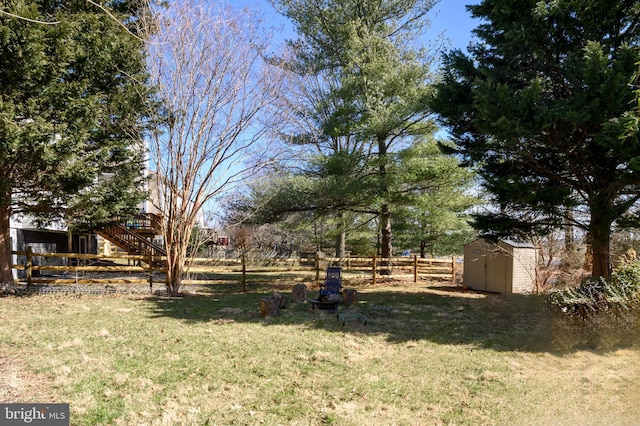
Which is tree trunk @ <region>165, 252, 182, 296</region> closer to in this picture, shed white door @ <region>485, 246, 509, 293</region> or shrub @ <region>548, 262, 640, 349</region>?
shrub @ <region>548, 262, 640, 349</region>

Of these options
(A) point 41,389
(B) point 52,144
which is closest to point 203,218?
(B) point 52,144

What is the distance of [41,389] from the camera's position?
160 inches

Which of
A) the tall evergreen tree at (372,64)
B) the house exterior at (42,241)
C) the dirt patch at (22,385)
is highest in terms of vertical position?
the tall evergreen tree at (372,64)

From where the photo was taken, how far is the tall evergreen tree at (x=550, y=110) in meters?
7.11

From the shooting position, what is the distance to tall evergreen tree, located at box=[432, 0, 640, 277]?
280 inches

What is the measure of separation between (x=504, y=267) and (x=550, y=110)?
748 cm

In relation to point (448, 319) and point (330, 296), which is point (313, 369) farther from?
point (330, 296)

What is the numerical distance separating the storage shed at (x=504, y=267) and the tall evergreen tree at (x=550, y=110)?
3798 millimetres

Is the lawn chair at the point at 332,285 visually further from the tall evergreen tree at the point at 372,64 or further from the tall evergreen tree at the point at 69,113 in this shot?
the tall evergreen tree at the point at 69,113

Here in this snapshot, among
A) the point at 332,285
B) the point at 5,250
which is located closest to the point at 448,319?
the point at 332,285

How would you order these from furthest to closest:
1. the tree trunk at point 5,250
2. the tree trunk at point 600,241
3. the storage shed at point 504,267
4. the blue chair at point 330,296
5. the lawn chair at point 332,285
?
1. the storage shed at point 504,267
2. the tree trunk at point 5,250
3. the lawn chair at point 332,285
4. the blue chair at point 330,296
5. the tree trunk at point 600,241

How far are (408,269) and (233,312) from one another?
9729 mm

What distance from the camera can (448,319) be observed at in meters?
8.54

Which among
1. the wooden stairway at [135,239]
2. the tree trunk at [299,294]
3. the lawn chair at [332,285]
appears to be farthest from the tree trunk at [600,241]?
the wooden stairway at [135,239]
